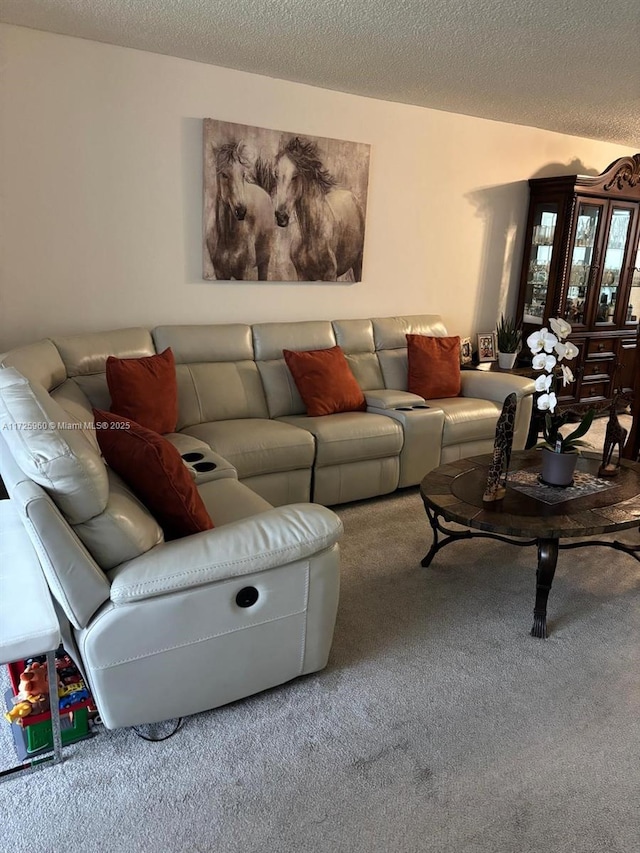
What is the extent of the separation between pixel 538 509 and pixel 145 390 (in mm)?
1919

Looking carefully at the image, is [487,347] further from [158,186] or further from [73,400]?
[73,400]

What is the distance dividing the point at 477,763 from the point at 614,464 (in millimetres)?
1687

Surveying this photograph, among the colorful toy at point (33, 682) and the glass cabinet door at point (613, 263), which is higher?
the glass cabinet door at point (613, 263)

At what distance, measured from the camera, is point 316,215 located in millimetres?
4105

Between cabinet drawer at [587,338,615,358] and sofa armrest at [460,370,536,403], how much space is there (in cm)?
156

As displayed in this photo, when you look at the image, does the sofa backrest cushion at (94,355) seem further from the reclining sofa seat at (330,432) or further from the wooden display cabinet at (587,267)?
the wooden display cabinet at (587,267)

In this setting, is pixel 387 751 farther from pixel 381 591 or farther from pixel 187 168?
pixel 187 168

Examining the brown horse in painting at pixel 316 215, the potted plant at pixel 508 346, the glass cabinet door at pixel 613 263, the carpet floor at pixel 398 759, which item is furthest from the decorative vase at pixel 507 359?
the carpet floor at pixel 398 759

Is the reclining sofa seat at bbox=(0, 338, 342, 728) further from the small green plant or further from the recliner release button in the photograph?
the small green plant

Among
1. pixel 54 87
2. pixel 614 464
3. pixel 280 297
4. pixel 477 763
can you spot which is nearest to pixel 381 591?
pixel 477 763

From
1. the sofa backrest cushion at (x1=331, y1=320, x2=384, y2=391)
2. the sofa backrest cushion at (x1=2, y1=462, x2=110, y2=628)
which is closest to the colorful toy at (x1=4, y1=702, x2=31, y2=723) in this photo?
A: the sofa backrest cushion at (x1=2, y1=462, x2=110, y2=628)

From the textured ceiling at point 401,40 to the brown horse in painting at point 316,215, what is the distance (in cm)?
48

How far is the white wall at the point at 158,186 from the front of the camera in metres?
3.19

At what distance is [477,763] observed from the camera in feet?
5.80
